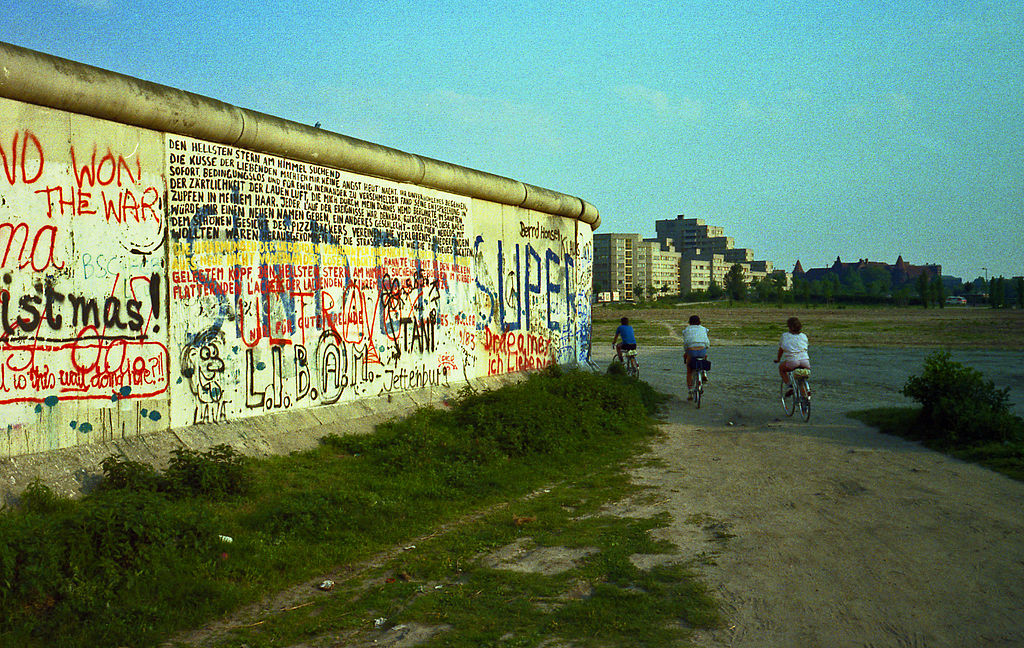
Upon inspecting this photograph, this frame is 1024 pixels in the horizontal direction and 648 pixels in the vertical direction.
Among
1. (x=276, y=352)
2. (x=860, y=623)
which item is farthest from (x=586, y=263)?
(x=860, y=623)

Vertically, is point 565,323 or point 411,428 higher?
point 565,323

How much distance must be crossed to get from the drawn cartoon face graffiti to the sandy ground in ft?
14.5

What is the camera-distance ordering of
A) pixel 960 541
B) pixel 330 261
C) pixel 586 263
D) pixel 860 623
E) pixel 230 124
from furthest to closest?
pixel 586 263
pixel 330 261
pixel 230 124
pixel 960 541
pixel 860 623

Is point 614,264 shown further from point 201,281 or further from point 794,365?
point 201,281

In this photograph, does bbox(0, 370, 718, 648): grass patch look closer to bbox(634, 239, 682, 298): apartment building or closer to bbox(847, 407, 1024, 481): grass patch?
bbox(847, 407, 1024, 481): grass patch

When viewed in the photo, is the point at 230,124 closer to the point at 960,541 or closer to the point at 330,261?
the point at 330,261

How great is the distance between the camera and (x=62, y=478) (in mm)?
6293

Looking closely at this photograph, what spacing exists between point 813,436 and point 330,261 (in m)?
7.43

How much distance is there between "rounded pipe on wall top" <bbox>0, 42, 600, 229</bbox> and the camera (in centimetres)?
644

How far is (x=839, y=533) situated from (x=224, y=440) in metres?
5.87

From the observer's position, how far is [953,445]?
10.5 metres

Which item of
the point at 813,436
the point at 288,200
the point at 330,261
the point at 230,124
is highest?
the point at 230,124

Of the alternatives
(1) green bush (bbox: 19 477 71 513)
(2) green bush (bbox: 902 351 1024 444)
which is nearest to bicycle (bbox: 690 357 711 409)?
(2) green bush (bbox: 902 351 1024 444)

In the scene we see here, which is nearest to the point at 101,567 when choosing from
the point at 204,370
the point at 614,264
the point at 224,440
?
the point at 224,440
